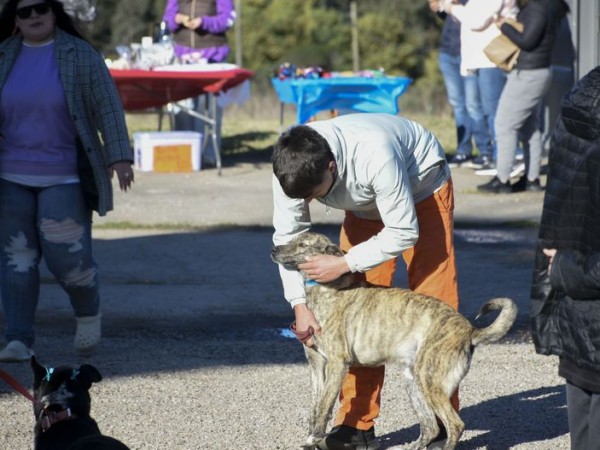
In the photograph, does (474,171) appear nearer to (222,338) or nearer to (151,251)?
(151,251)

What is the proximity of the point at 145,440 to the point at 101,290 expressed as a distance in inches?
128

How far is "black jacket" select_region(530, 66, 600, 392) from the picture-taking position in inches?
143

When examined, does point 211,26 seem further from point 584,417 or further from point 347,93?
point 584,417

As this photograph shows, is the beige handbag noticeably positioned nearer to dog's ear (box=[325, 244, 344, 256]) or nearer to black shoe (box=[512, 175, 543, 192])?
black shoe (box=[512, 175, 543, 192])

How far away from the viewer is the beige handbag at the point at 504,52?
1178cm

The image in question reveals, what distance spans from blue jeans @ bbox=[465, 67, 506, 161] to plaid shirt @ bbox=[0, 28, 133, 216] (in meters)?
7.22

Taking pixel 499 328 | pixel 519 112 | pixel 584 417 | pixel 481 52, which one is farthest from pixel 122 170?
pixel 481 52

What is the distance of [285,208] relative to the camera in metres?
4.92

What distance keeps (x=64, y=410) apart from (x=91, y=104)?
2.37m

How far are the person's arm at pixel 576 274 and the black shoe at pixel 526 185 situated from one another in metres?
8.92

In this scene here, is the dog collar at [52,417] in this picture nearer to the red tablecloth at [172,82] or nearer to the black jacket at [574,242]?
the black jacket at [574,242]

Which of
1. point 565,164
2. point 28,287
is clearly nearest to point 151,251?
point 28,287

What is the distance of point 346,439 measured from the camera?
17.4 ft

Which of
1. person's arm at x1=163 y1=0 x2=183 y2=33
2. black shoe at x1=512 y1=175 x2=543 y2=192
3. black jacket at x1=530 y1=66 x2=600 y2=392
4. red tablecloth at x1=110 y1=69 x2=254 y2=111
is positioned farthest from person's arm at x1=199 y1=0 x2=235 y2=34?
black jacket at x1=530 y1=66 x2=600 y2=392
